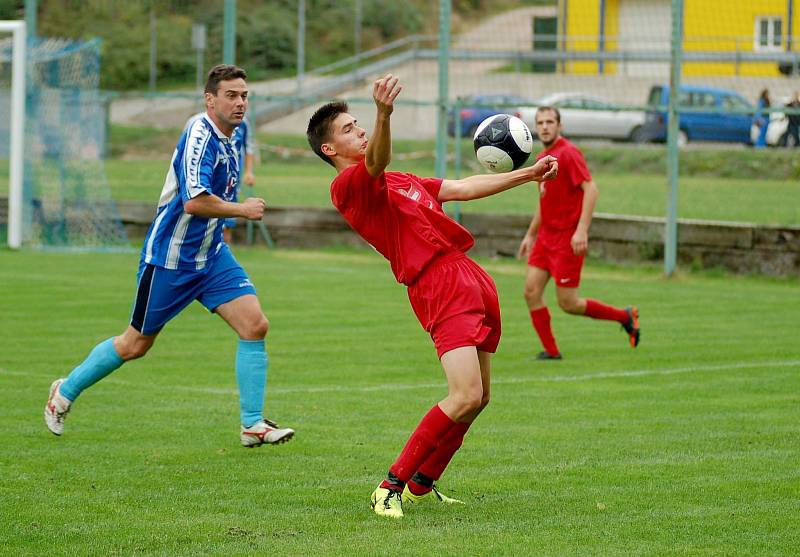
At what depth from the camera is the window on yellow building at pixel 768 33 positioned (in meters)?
18.1

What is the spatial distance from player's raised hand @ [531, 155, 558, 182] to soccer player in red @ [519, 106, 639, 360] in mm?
5102

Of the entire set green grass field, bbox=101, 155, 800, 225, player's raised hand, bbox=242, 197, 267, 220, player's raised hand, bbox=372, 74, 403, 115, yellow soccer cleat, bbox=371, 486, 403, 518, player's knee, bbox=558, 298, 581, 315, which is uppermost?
player's raised hand, bbox=372, 74, 403, 115

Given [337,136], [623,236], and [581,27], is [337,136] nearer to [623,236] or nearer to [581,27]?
[623,236]

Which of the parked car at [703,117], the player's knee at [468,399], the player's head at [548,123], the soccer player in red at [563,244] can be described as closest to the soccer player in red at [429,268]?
the player's knee at [468,399]

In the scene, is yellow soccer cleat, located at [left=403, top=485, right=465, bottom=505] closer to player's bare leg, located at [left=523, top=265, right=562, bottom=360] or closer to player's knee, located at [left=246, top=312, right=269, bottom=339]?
player's knee, located at [left=246, top=312, right=269, bottom=339]

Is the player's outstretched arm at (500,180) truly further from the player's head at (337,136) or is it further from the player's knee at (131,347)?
the player's knee at (131,347)

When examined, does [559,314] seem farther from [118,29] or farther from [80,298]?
[118,29]

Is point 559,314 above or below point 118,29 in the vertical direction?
below

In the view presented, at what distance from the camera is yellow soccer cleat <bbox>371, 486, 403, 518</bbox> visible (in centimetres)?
588

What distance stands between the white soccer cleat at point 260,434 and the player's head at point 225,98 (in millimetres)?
1689

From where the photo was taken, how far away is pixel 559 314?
1390 cm

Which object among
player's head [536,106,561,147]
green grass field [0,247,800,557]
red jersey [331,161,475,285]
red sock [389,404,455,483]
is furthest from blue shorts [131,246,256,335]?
player's head [536,106,561,147]

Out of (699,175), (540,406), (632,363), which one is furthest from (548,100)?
(540,406)

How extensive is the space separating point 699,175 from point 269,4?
8.96m
